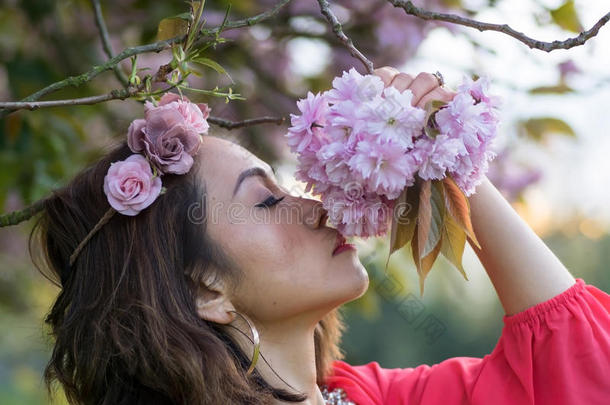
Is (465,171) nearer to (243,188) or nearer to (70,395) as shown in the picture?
(243,188)

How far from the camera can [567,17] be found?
1.86m

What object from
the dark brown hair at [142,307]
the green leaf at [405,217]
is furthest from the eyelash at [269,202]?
the green leaf at [405,217]

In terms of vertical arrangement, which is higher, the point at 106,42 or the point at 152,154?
the point at 106,42

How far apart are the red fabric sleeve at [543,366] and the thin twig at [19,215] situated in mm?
770

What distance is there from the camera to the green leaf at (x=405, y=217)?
1274 millimetres

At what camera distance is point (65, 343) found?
1.53 m

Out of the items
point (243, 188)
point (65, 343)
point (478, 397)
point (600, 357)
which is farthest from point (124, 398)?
point (600, 357)

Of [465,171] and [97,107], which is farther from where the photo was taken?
[97,107]

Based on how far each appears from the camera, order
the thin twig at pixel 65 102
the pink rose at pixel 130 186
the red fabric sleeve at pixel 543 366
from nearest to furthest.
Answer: the thin twig at pixel 65 102, the pink rose at pixel 130 186, the red fabric sleeve at pixel 543 366

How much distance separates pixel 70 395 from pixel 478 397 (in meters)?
0.84

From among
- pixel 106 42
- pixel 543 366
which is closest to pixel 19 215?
pixel 106 42

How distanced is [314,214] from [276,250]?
102 millimetres

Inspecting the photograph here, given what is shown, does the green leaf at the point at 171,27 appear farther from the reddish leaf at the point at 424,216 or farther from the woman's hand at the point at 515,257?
the woman's hand at the point at 515,257

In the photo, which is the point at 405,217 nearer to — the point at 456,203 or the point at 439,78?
the point at 456,203
